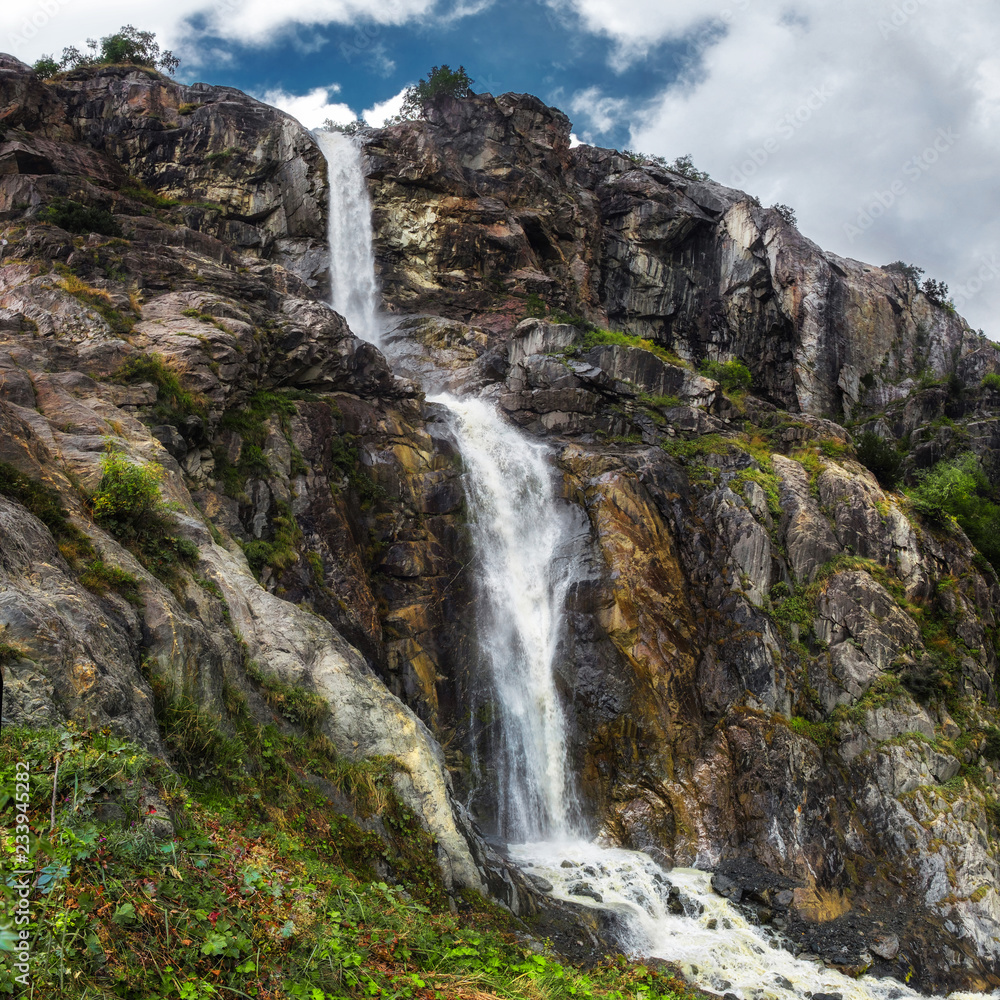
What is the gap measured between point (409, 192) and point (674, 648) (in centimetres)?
3192

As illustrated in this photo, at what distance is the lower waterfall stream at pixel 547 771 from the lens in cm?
1483

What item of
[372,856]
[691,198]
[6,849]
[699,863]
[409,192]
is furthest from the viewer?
[691,198]

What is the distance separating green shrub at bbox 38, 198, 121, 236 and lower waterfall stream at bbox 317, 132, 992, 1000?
13650 millimetres

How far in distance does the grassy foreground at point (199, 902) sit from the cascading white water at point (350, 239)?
1255 inches

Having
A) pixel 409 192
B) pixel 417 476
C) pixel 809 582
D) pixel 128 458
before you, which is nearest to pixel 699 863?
pixel 809 582

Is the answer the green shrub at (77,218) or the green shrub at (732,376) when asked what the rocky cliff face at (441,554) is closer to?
the green shrub at (77,218)

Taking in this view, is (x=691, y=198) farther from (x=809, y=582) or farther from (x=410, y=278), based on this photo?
(x=809, y=582)

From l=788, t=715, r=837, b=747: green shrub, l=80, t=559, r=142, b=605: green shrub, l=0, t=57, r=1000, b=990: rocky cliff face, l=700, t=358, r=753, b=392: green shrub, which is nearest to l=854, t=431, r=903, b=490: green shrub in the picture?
l=0, t=57, r=1000, b=990: rocky cliff face

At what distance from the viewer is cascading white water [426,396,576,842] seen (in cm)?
1941

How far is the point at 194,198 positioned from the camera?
3672 centimetres

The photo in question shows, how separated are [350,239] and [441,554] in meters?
24.7

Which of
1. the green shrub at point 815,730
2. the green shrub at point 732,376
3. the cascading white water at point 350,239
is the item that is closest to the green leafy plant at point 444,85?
the cascading white water at point 350,239

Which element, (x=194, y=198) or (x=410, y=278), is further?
(x=410, y=278)

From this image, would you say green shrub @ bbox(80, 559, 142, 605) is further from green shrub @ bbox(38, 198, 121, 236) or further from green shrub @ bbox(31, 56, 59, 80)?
green shrub @ bbox(31, 56, 59, 80)
